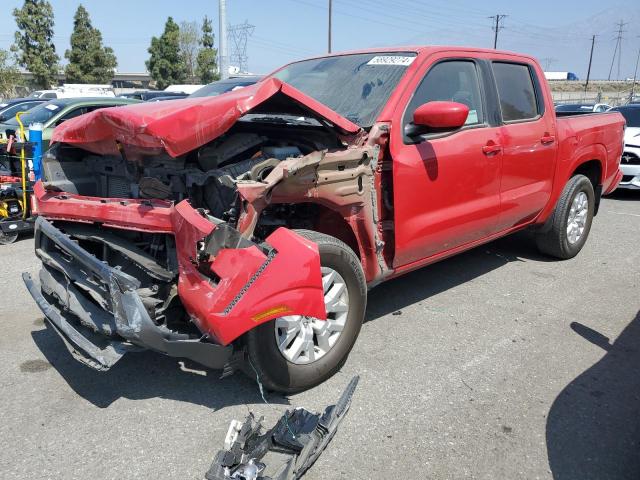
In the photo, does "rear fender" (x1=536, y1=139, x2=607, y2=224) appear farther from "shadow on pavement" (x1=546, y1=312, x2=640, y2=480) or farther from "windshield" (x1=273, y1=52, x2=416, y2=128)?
"windshield" (x1=273, y1=52, x2=416, y2=128)

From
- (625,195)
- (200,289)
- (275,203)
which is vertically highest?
(275,203)

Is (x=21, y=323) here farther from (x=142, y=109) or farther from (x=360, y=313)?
(x=360, y=313)

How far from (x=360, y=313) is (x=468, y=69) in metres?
2.22

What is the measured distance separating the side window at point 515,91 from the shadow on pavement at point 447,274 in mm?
1570

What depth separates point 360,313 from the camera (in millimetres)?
3293

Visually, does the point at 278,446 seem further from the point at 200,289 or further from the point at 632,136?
the point at 632,136

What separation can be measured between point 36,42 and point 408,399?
50.2 meters

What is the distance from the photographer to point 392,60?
153 inches

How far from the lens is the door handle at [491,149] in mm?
4078

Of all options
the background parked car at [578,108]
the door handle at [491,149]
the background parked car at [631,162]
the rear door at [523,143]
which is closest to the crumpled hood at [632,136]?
the background parked car at [631,162]

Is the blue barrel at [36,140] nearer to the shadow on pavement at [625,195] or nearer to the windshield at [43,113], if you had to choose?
the windshield at [43,113]

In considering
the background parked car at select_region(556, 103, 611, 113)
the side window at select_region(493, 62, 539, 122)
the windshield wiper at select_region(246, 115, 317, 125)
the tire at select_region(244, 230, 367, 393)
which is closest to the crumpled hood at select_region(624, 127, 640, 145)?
the background parked car at select_region(556, 103, 611, 113)

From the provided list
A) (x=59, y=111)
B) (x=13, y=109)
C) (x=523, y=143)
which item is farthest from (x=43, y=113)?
(x=523, y=143)

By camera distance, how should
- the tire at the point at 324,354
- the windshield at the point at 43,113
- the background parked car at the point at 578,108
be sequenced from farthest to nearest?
1. the background parked car at the point at 578,108
2. the windshield at the point at 43,113
3. the tire at the point at 324,354
